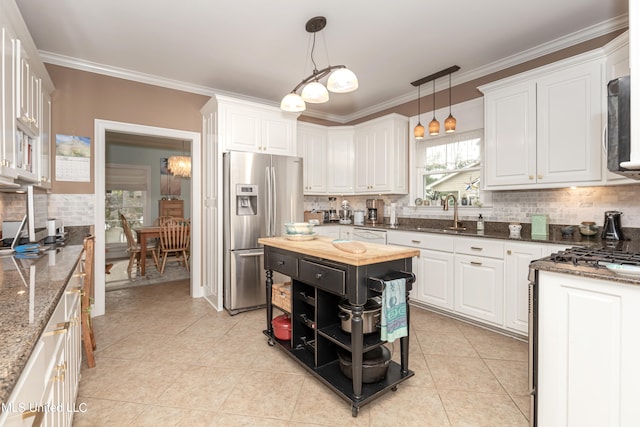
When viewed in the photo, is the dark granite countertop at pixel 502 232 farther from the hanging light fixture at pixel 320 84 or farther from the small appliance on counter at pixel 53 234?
the small appliance on counter at pixel 53 234

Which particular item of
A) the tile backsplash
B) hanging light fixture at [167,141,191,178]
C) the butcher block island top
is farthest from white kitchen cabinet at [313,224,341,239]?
hanging light fixture at [167,141,191,178]

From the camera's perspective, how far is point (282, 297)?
2.50 meters

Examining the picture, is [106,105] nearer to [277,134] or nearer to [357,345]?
[277,134]

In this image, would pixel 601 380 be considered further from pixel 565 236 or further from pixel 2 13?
pixel 2 13

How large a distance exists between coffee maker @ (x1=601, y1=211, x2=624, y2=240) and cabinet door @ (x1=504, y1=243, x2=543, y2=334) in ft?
1.86

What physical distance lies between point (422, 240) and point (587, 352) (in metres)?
2.16

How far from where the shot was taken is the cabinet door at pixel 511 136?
9.34ft

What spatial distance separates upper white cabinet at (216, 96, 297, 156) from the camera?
3461mm

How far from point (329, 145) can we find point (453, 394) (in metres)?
3.76

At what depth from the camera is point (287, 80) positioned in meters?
3.84

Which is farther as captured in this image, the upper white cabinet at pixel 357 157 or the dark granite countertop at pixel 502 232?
the upper white cabinet at pixel 357 157

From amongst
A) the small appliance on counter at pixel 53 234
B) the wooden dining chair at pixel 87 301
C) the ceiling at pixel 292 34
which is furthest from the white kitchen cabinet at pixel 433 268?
the small appliance on counter at pixel 53 234

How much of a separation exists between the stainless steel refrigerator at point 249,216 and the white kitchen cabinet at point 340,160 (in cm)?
128

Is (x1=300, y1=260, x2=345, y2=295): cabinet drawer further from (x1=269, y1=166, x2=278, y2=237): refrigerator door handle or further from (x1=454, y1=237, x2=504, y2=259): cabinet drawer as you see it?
(x1=454, y1=237, x2=504, y2=259): cabinet drawer
